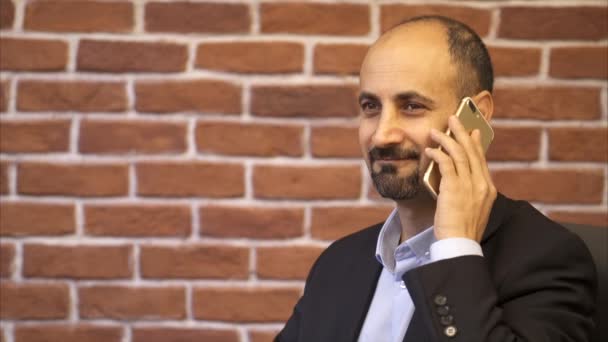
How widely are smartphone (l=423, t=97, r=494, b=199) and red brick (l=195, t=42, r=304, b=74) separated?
0.57m

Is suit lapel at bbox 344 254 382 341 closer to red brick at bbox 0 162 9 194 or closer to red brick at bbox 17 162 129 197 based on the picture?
red brick at bbox 17 162 129 197

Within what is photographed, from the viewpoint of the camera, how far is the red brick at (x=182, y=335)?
1.79 m

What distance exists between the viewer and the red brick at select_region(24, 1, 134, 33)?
5.83 feet

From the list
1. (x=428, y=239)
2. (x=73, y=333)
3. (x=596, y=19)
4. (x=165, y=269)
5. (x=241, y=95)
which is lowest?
(x=73, y=333)

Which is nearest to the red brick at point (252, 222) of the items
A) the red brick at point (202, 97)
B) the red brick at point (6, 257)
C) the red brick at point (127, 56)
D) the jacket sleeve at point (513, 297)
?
the red brick at point (202, 97)

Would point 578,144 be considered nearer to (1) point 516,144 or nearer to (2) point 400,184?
(1) point 516,144

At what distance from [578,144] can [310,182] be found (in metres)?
0.61

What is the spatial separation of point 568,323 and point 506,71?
31.0 inches

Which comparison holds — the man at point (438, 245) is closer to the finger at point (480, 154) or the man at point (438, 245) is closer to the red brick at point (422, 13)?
the finger at point (480, 154)

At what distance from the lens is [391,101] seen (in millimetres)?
1304

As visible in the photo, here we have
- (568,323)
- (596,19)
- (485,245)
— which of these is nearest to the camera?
(568,323)

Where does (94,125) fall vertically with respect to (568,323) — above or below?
above

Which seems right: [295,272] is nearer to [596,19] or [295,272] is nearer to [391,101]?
[391,101]

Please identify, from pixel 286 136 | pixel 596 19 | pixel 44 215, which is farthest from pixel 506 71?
pixel 44 215
